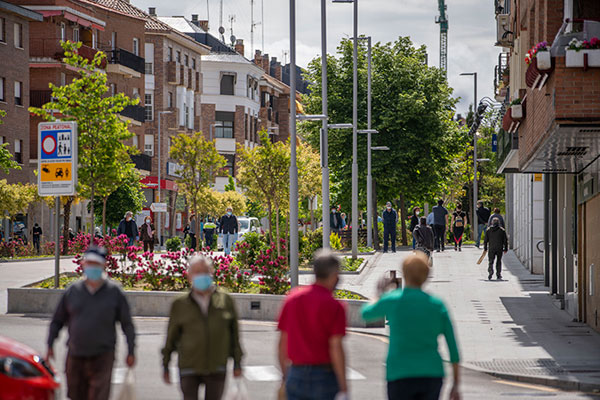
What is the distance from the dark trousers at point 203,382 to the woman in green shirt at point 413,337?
1315 millimetres

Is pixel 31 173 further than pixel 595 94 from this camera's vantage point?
Yes

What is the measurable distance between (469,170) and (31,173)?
3208 centimetres

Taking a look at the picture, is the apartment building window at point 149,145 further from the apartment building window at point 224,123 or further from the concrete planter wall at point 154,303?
the concrete planter wall at point 154,303

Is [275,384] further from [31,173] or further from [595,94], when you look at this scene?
[31,173]

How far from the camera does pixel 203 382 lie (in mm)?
8273

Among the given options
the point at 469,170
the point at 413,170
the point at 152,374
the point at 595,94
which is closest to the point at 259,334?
the point at 152,374

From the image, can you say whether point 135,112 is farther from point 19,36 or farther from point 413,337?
point 413,337

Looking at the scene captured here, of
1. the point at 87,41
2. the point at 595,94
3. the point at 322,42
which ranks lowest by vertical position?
the point at 595,94

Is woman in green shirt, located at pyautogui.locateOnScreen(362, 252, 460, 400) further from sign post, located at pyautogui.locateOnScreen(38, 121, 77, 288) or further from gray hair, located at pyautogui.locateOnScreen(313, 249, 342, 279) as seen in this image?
sign post, located at pyautogui.locateOnScreen(38, 121, 77, 288)

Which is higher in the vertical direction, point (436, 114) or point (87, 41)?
point (87, 41)

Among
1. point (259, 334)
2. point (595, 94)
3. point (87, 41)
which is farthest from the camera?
point (87, 41)

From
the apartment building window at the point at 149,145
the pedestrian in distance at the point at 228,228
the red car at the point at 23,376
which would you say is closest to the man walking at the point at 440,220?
the pedestrian in distance at the point at 228,228

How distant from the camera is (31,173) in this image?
196 feet

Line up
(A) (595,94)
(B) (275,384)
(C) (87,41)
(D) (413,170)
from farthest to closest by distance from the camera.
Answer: (C) (87,41)
(D) (413,170)
(A) (595,94)
(B) (275,384)
